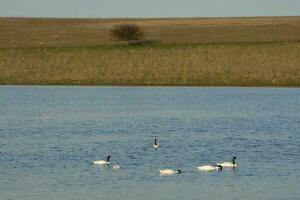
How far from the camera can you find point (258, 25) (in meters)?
111

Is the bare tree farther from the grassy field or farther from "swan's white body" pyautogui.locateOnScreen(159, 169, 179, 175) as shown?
"swan's white body" pyautogui.locateOnScreen(159, 169, 179, 175)

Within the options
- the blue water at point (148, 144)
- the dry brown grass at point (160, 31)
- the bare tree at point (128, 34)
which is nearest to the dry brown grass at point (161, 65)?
the dry brown grass at point (160, 31)

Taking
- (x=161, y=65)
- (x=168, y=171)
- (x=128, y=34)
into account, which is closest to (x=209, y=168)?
(x=168, y=171)

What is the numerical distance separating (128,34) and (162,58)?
643 inches

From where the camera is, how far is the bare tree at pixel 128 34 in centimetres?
9806

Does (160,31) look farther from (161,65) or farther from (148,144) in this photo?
(148,144)

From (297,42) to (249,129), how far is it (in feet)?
142

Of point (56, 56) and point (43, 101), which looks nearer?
point (43, 101)

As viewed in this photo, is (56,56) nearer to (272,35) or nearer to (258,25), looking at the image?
(272,35)

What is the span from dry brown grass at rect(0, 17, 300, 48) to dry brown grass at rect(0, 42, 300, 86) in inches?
322

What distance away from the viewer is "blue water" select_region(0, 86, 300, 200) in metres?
27.3

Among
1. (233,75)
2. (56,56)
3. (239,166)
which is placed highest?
(56,56)

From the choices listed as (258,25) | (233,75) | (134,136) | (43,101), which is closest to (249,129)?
(134,136)

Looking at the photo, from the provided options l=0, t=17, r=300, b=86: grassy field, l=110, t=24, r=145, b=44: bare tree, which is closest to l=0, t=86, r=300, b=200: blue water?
l=0, t=17, r=300, b=86: grassy field
